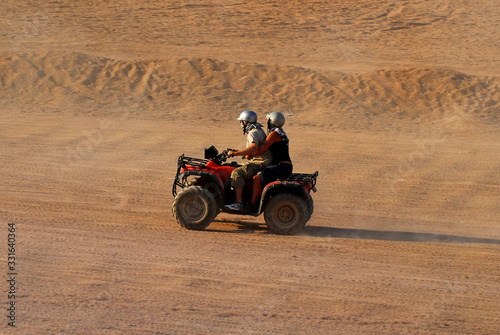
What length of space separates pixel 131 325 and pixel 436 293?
3.75m

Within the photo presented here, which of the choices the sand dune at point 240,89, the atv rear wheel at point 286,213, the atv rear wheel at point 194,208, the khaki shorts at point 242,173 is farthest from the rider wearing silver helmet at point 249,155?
the sand dune at point 240,89

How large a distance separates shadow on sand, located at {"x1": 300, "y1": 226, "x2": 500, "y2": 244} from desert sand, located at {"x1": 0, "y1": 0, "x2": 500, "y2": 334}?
8 cm

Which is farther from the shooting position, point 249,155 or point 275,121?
point 249,155

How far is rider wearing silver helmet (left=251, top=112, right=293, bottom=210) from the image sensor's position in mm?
10289

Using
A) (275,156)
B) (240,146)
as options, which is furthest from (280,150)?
(240,146)

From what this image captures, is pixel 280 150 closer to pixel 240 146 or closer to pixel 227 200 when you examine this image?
pixel 227 200

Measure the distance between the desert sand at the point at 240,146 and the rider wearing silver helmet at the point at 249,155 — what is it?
743mm

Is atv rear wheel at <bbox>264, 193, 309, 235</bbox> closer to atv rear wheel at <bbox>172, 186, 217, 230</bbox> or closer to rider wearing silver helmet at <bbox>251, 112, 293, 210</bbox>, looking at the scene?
rider wearing silver helmet at <bbox>251, 112, 293, 210</bbox>

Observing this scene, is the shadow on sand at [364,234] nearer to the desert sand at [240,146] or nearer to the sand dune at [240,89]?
the desert sand at [240,146]

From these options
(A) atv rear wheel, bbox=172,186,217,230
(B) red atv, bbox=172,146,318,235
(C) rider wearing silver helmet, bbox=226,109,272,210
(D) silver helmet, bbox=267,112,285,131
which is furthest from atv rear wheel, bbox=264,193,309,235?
(D) silver helmet, bbox=267,112,285,131

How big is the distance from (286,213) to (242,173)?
956 millimetres

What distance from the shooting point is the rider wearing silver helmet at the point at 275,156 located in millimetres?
10289

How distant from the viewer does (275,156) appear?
10.6m

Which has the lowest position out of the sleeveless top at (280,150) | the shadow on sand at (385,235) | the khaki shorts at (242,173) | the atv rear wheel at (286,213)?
the shadow on sand at (385,235)
